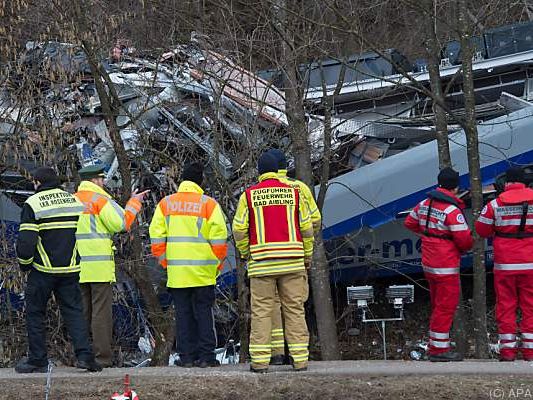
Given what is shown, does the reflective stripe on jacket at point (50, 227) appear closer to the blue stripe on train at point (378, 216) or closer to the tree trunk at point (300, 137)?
the tree trunk at point (300, 137)

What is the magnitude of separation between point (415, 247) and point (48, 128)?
632 centimetres

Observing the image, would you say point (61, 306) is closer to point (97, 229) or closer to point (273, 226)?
point (97, 229)

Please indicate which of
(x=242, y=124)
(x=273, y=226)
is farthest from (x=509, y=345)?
(x=242, y=124)

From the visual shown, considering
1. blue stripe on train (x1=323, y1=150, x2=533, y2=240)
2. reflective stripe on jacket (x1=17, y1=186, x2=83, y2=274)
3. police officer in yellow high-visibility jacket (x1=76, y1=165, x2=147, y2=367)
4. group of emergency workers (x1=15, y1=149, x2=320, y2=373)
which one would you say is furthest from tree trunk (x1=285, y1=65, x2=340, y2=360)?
reflective stripe on jacket (x1=17, y1=186, x2=83, y2=274)

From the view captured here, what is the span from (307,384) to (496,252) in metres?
2.42

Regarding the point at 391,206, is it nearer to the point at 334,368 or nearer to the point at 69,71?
the point at 69,71

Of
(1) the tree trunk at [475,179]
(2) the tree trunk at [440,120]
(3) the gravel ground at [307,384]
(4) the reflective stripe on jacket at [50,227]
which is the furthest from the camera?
(2) the tree trunk at [440,120]

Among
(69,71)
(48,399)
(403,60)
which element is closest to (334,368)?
(48,399)

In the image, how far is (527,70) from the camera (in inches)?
596

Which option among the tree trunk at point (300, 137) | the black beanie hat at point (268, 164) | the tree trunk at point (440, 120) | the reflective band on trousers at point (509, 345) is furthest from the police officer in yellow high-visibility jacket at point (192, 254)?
the tree trunk at point (440, 120)

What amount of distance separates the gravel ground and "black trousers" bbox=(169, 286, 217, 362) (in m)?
0.58

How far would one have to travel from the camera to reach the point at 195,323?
8656 millimetres

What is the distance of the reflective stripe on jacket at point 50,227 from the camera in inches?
320

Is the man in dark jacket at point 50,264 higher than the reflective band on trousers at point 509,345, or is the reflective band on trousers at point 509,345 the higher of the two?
the man in dark jacket at point 50,264
